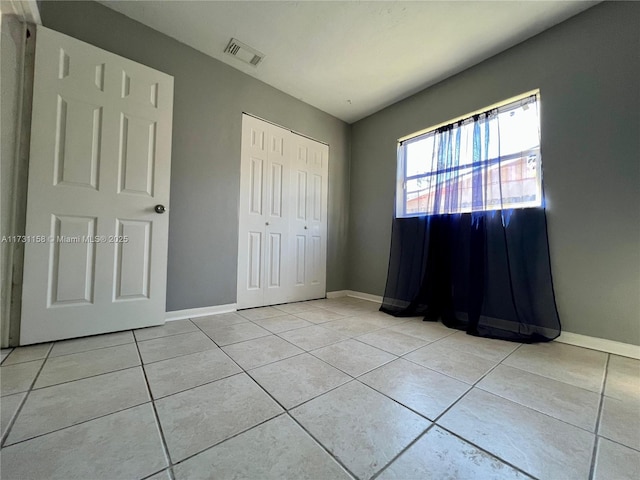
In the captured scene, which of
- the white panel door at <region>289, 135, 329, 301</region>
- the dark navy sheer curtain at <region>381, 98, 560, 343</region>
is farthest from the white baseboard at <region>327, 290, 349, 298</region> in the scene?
the dark navy sheer curtain at <region>381, 98, 560, 343</region>

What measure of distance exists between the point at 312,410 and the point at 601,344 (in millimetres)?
2053

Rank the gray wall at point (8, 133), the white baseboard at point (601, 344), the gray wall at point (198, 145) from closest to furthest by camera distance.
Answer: the gray wall at point (8, 133) < the white baseboard at point (601, 344) < the gray wall at point (198, 145)

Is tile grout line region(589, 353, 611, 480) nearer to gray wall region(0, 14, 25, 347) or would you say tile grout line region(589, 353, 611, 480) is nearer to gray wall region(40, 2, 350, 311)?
gray wall region(40, 2, 350, 311)

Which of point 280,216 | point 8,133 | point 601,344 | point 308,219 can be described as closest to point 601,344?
point 601,344

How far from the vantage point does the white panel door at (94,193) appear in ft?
5.03

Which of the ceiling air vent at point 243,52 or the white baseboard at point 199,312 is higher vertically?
the ceiling air vent at point 243,52

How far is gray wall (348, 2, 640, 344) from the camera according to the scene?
5.13 feet

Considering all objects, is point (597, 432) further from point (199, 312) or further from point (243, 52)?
point (243, 52)

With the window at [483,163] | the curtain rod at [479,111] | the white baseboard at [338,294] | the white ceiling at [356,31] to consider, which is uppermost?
the white ceiling at [356,31]

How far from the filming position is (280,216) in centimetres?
279

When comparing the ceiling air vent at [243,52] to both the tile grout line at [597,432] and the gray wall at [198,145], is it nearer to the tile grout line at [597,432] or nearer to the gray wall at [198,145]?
the gray wall at [198,145]

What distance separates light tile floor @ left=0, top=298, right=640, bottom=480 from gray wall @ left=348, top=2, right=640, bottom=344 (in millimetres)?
365

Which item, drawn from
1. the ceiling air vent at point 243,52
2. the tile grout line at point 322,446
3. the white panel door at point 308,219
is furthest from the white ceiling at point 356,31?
the tile grout line at point 322,446

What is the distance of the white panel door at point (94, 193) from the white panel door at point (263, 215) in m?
0.72
